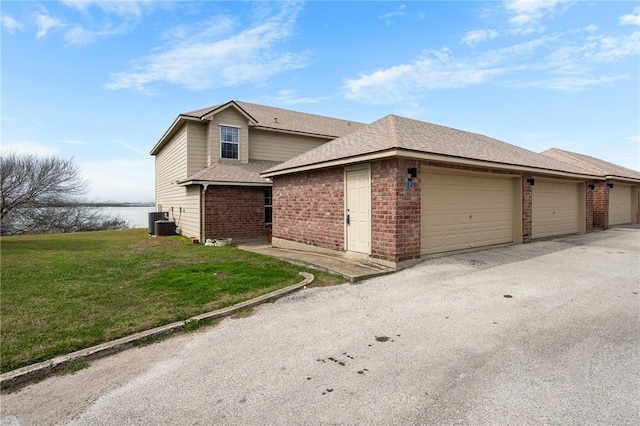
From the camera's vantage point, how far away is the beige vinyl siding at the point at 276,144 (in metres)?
16.9

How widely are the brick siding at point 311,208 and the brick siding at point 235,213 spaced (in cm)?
239

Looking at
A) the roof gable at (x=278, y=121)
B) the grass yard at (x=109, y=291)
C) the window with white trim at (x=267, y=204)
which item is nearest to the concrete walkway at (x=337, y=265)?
the grass yard at (x=109, y=291)

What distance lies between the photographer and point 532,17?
9234mm

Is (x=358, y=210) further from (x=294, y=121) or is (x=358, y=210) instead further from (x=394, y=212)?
(x=294, y=121)

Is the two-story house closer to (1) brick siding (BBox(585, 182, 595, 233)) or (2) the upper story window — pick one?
(2) the upper story window

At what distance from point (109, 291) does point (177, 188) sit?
11.9 metres

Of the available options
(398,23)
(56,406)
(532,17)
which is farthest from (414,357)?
(398,23)

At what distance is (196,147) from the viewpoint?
15.3 meters

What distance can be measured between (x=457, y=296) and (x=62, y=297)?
693 cm

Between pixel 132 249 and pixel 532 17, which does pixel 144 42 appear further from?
pixel 532 17

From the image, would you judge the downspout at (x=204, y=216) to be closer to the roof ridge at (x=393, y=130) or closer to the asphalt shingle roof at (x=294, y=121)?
the asphalt shingle roof at (x=294, y=121)

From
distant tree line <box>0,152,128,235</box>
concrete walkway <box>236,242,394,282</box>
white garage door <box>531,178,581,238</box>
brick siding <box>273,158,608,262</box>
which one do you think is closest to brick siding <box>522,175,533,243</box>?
brick siding <box>273,158,608,262</box>

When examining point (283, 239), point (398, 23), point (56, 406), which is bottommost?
point (56, 406)

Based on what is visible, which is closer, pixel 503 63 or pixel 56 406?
pixel 56 406
